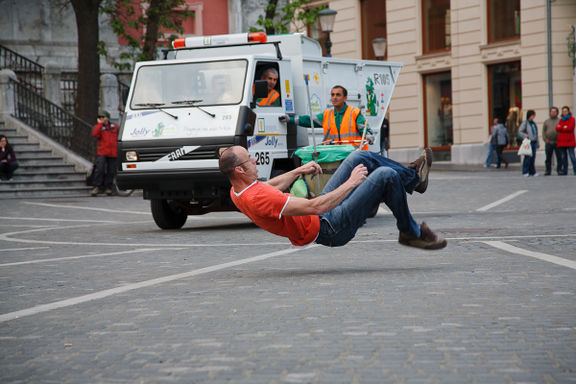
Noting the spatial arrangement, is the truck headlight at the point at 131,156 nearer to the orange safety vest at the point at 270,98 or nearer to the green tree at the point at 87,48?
the orange safety vest at the point at 270,98

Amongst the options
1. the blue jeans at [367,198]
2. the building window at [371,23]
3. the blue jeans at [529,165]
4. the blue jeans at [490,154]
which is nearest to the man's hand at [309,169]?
the blue jeans at [367,198]

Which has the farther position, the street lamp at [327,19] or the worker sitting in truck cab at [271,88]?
the street lamp at [327,19]

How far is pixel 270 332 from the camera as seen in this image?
5.66 m

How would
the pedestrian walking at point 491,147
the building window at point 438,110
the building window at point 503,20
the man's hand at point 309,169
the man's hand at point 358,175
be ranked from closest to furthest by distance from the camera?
the man's hand at point 358,175 → the man's hand at point 309,169 → the pedestrian walking at point 491,147 → the building window at point 503,20 → the building window at point 438,110

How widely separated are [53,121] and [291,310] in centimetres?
2235

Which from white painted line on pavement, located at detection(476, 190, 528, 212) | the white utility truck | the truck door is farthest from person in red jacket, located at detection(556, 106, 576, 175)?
the truck door

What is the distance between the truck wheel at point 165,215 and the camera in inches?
582

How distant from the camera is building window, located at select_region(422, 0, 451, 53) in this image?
3672 centimetres

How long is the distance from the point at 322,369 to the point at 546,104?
96.7ft

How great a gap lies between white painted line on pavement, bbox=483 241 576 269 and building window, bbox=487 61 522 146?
2430cm

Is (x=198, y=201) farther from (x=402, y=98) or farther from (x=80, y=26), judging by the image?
(x=402, y=98)

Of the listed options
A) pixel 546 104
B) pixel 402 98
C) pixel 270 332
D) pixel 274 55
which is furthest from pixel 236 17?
pixel 270 332

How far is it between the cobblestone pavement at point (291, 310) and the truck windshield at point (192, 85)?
251 cm

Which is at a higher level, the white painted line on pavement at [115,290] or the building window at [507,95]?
the building window at [507,95]
